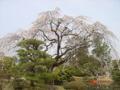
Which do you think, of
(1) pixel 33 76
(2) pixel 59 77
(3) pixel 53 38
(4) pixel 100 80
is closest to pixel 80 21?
(3) pixel 53 38

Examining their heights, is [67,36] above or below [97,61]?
above

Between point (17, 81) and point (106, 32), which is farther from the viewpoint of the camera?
point (106, 32)

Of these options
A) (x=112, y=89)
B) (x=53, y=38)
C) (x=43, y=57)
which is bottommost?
(x=112, y=89)

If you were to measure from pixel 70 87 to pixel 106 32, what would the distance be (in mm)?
1845

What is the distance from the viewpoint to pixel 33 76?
6.93 meters

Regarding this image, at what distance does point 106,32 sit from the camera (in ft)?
27.5

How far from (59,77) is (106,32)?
1.83 m

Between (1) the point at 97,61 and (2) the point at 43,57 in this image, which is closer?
(2) the point at 43,57

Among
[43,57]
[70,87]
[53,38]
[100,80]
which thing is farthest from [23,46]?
[100,80]

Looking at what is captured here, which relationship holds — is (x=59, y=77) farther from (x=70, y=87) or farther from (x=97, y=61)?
(x=97, y=61)

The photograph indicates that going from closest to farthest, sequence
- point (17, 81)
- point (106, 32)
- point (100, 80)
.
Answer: point (17, 81), point (106, 32), point (100, 80)

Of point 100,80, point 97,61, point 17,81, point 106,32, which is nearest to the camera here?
point 17,81

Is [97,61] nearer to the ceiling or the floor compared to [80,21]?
nearer to the floor

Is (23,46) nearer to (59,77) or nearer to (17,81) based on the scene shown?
(17,81)
